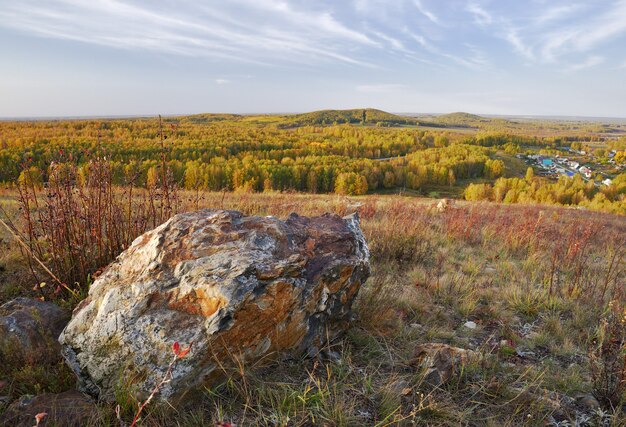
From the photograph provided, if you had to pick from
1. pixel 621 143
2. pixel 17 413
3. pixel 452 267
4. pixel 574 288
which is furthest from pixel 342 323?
pixel 621 143

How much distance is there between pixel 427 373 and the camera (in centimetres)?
237

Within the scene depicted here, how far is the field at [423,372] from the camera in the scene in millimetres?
2076

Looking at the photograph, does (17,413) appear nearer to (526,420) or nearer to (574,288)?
(526,420)

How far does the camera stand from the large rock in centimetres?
203

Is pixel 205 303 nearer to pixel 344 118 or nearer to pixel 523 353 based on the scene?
pixel 523 353

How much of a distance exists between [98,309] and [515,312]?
4105mm

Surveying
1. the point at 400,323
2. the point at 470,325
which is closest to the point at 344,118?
the point at 470,325

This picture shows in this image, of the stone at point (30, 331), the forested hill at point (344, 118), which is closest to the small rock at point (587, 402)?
the stone at point (30, 331)

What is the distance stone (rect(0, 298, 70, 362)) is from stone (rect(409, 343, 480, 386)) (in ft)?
8.49

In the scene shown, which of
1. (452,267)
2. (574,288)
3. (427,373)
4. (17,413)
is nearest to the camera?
(17,413)

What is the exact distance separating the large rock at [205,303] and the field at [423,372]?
6.2 inches

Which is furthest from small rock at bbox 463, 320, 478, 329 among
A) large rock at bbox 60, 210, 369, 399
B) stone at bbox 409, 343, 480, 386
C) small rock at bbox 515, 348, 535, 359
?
large rock at bbox 60, 210, 369, 399

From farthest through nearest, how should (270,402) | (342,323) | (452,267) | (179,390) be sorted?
(452,267) < (342,323) < (270,402) < (179,390)

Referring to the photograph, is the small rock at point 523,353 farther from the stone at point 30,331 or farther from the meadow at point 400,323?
the stone at point 30,331
